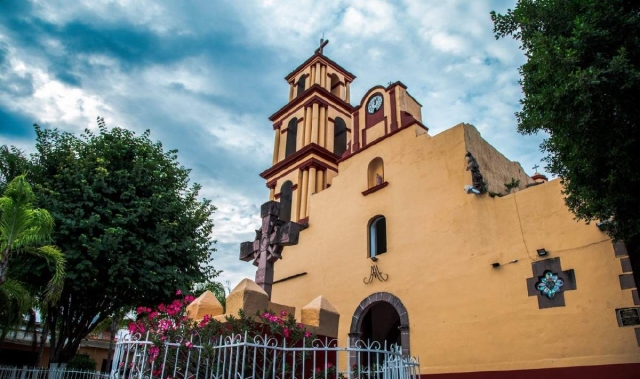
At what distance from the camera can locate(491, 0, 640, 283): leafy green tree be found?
5.11 metres

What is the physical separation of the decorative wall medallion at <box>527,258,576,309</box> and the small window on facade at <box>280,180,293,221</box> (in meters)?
9.65

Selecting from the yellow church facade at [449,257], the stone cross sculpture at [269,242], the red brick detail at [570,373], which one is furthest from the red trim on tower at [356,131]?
the red brick detail at [570,373]

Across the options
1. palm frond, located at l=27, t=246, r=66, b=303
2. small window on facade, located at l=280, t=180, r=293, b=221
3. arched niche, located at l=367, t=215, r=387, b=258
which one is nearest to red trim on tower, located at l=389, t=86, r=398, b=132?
arched niche, located at l=367, t=215, r=387, b=258

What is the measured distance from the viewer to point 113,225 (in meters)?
11.1

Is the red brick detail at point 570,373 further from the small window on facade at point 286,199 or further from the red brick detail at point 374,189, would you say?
the small window on facade at point 286,199

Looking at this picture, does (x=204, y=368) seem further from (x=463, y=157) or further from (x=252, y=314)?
(x=463, y=157)

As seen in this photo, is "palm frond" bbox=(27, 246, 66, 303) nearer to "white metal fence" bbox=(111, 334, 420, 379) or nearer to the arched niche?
"white metal fence" bbox=(111, 334, 420, 379)

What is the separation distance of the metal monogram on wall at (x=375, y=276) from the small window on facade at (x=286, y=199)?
5368 mm

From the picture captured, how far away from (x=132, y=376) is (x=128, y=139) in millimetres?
8608

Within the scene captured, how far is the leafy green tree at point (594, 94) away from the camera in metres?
5.11

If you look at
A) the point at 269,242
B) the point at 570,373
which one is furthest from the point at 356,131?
the point at 570,373

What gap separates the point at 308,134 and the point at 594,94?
1300 cm

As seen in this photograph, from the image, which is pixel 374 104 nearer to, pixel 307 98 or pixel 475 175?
pixel 307 98

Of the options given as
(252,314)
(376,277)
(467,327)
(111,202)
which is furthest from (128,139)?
(467,327)
